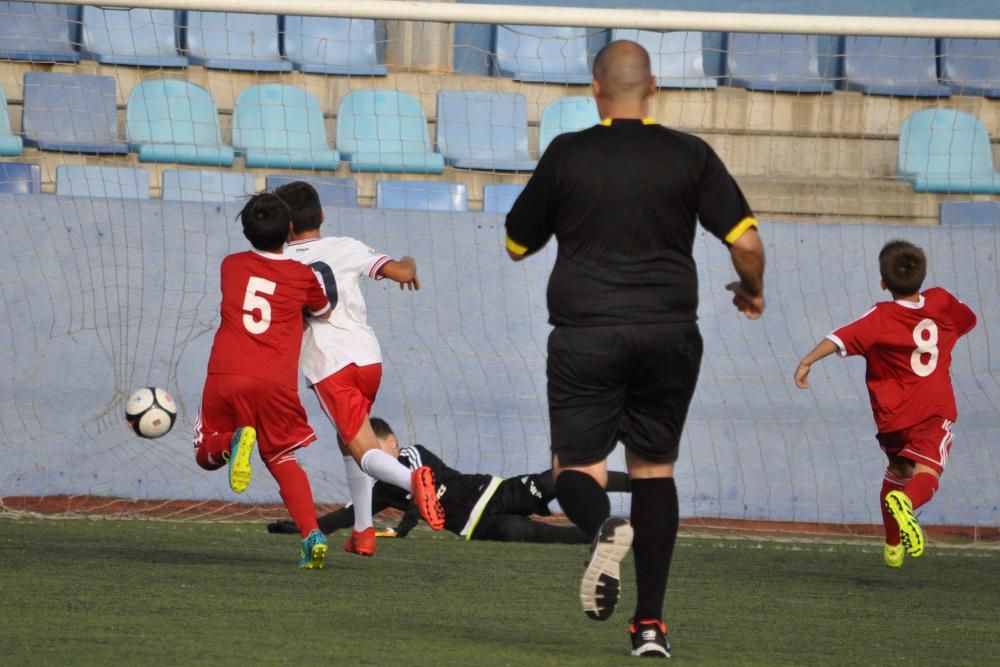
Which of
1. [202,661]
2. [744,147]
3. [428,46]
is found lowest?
[202,661]

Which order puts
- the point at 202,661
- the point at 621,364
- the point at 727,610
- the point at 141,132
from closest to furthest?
the point at 202,661 < the point at 621,364 < the point at 727,610 < the point at 141,132

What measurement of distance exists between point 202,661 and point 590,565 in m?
0.96

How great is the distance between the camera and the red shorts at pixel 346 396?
6637mm

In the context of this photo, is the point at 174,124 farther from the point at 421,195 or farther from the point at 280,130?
the point at 421,195

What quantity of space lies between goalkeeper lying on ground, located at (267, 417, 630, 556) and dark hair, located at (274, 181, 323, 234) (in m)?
2.08

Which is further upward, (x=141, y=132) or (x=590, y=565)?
(x=141, y=132)

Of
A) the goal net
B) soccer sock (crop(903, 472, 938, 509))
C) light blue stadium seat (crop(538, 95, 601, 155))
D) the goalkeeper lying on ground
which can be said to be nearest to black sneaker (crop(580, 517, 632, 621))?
soccer sock (crop(903, 472, 938, 509))

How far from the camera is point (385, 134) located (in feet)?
37.8

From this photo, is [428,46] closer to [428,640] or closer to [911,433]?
[911,433]

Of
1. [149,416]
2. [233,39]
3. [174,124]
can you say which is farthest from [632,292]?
[233,39]

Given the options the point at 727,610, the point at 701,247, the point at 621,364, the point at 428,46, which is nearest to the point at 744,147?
the point at 701,247

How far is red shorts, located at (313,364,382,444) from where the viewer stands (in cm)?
664

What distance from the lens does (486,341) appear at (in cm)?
1012

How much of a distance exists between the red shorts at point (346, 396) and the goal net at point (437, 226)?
3112 millimetres
